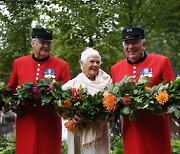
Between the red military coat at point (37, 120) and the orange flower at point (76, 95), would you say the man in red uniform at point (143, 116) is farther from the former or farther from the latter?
the red military coat at point (37, 120)

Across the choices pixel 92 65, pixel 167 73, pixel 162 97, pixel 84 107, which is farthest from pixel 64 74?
pixel 162 97

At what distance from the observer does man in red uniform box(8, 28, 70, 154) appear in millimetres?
5090

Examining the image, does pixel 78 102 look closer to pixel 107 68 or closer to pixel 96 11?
pixel 96 11

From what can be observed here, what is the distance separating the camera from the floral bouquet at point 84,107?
454cm

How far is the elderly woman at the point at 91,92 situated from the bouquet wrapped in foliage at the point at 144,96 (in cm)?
34

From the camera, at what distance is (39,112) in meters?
5.07

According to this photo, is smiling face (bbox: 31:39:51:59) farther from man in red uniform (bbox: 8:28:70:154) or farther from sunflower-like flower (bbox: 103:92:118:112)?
sunflower-like flower (bbox: 103:92:118:112)

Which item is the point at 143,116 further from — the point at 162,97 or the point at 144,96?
the point at 162,97

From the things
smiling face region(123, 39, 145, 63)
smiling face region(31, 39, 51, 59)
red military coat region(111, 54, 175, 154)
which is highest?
smiling face region(31, 39, 51, 59)

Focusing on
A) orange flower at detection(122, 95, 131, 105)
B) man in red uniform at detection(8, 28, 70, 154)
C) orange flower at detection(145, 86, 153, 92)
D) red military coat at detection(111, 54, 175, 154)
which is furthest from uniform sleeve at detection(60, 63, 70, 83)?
orange flower at detection(145, 86, 153, 92)

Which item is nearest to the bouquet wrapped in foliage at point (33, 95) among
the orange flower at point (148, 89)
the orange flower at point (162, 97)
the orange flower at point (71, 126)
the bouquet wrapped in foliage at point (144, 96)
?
the orange flower at point (71, 126)

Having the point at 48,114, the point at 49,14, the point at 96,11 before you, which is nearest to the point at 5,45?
the point at 49,14

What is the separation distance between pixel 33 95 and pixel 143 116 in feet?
3.60

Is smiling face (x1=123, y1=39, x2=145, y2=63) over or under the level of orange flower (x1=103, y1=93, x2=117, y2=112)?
over
